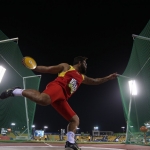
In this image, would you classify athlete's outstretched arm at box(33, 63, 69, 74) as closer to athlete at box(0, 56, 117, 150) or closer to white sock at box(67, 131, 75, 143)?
athlete at box(0, 56, 117, 150)

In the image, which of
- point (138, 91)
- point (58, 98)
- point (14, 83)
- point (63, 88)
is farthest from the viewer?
point (14, 83)

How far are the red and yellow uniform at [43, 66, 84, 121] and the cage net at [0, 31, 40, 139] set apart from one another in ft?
16.2

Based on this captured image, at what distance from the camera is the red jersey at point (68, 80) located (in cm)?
374

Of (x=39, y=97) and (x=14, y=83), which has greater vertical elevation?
(x=14, y=83)

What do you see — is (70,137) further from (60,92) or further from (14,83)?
(14,83)

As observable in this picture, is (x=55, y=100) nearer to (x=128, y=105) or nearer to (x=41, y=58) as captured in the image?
(x=128, y=105)

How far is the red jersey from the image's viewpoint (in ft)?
12.3

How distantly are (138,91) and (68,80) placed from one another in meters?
7.74

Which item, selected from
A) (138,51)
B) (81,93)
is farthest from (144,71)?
(81,93)

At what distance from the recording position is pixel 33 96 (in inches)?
133

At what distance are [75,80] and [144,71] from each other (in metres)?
5.82

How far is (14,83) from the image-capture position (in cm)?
1166

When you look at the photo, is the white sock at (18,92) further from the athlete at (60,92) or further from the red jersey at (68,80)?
the red jersey at (68,80)

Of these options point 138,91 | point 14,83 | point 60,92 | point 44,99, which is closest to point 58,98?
point 60,92
